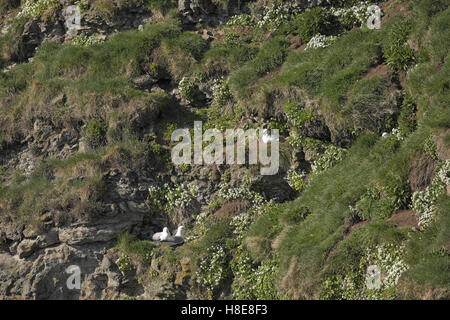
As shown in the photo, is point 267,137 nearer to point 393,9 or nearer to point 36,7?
point 393,9

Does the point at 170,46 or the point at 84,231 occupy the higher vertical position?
the point at 170,46

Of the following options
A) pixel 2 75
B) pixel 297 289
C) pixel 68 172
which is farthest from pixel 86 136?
pixel 297 289

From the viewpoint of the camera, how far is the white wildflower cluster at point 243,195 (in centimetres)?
1792

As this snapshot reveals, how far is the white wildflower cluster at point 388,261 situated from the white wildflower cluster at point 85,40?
1152 centimetres

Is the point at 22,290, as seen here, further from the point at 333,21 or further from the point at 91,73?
the point at 333,21

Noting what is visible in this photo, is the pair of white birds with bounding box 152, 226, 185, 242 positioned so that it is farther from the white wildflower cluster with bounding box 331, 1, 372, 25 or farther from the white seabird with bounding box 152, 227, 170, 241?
the white wildflower cluster with bounding box 331, 1, 372, 25

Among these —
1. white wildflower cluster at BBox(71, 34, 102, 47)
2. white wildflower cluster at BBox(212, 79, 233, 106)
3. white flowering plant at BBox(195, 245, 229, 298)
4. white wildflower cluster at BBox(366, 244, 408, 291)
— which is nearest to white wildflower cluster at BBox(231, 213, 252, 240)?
white flowering plant at BBox(195, 245, 229, 298)

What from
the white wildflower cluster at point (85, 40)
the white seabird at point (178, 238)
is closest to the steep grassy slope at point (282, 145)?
the white seabird at point (178, 238)

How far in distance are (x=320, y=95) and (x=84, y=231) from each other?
6.43m

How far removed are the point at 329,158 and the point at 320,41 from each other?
362cm

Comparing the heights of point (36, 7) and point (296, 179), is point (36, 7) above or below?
above

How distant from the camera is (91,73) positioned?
68.5 ft

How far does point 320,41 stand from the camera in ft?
64.6

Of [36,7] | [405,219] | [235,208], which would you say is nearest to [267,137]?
[235,208]
